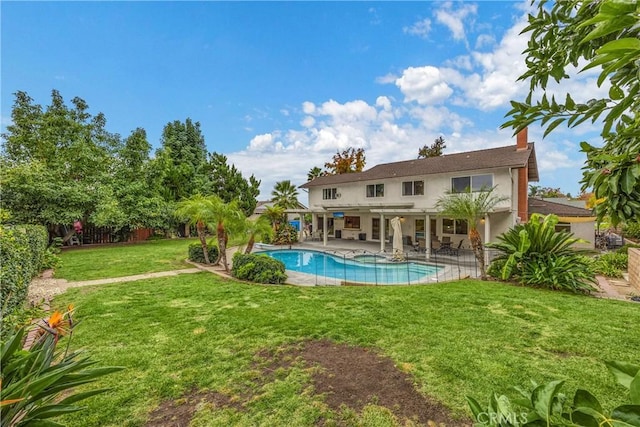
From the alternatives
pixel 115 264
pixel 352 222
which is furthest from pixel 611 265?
pixel 115 264

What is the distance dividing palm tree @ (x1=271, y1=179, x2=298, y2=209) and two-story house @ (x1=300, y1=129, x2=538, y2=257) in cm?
566

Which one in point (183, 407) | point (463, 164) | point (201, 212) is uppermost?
point (463, 164)

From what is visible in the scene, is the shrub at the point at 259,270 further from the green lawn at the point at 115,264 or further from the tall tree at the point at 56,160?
the tall tree at the point at 56,160

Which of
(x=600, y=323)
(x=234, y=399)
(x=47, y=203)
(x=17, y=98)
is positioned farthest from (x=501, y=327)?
(x=17, y=98)

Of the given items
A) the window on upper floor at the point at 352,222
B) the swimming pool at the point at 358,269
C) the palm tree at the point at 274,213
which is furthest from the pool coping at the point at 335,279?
the window on upper floor at the point at 352,222

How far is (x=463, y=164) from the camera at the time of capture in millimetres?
19875

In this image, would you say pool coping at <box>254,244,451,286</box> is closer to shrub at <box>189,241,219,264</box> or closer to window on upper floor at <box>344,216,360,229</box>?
shrub at <box>189,241,219,264</box>

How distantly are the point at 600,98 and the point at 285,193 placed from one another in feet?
113

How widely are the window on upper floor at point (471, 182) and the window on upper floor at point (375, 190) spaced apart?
5.81m

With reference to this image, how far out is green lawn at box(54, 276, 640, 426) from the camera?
404 cm

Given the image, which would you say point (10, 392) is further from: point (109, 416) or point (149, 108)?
point (149, 108)

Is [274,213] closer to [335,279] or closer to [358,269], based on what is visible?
[358,269]

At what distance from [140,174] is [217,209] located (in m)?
16.8

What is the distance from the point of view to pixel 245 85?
20.4 meters
